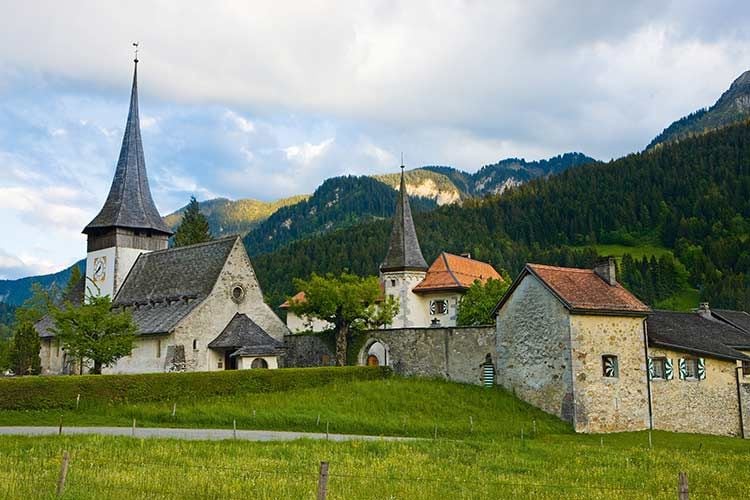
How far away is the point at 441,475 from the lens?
1825cm

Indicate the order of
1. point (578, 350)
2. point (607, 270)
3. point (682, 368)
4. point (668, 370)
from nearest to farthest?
point (578, 350), point (668, 370), point (682, 368), point (607, 270)

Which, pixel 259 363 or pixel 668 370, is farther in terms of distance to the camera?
pixel 259 363

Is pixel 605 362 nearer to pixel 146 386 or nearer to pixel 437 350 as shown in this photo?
pixel 437 350

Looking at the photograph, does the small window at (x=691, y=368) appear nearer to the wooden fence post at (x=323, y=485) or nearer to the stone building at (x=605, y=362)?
the stone building at (x=605, y=362)

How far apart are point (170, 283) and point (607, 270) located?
28.9m

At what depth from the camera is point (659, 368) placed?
3725 centimetres

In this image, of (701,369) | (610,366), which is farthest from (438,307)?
(610,366)

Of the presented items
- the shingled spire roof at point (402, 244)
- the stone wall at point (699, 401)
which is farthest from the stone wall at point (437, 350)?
the shingled spire roof at point (402, 244)

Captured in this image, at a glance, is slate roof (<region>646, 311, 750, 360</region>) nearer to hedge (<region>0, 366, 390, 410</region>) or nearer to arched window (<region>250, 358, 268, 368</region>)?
hedge (<region>0, 366, 390, 410</region>)

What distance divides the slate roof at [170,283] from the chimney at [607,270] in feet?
76.6

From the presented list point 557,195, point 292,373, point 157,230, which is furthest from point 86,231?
point 557,195

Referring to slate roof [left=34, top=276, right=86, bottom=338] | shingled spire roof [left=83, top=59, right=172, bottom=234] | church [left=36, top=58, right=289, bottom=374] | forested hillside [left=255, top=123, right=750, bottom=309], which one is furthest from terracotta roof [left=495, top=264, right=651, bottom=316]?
forested hillside [left=255, top=123, right=750, bottom=309]

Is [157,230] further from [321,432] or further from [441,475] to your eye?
[441,475]

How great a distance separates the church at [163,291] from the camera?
148 ft
